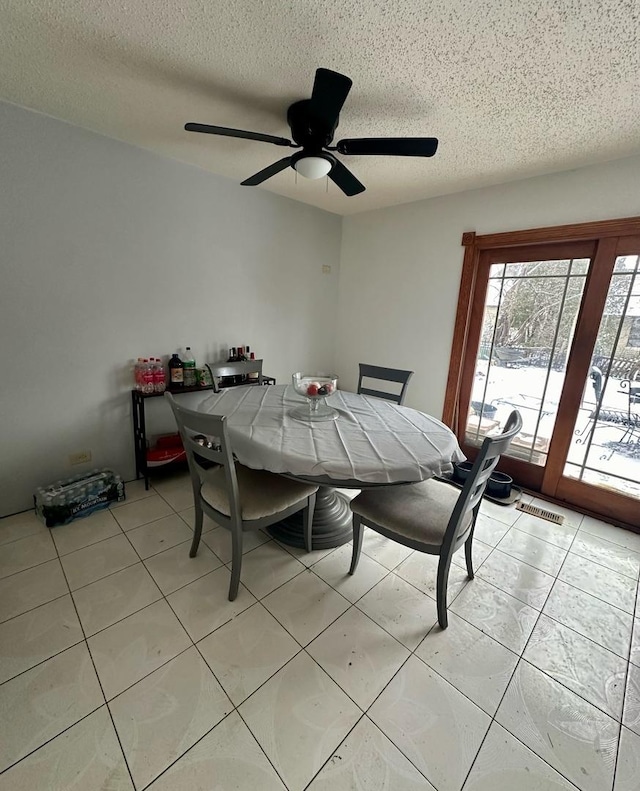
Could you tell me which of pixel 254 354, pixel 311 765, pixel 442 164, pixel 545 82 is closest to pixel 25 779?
pixel 311 765

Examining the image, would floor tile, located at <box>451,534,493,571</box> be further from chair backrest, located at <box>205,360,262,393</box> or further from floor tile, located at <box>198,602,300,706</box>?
chair backrest, located at <box>205,360,262,393</box>

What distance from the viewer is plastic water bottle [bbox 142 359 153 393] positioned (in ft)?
7.86

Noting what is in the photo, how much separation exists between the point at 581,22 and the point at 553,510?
2.63 meters

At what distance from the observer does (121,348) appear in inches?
92.4

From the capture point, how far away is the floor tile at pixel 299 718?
102cm

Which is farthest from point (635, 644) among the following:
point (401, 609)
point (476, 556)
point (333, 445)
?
point (333, 445)

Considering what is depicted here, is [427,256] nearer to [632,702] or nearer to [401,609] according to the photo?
[401,609]

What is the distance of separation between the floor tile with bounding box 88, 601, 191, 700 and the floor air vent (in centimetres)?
232

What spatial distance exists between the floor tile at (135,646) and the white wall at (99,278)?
1.32 meters

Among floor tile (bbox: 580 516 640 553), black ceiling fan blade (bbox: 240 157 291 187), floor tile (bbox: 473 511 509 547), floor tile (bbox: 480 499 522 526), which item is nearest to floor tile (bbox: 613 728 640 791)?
floor tile (bbox: 473 511 509 547)

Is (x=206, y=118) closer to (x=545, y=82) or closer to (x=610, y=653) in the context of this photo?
(x=545, y=82)

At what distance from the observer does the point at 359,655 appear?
1.35 m

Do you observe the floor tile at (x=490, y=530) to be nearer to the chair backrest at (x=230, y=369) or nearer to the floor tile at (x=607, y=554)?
the floor tile at (x=607, y=554)

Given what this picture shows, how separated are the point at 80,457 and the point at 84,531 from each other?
0.56 meters
